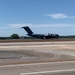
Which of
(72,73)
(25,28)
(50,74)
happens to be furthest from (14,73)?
(25,28)

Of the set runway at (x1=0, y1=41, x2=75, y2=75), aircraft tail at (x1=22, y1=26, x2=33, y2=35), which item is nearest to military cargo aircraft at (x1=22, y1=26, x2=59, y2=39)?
aircraft tail at (x1=22, y1=26, x2=33, y2=35)

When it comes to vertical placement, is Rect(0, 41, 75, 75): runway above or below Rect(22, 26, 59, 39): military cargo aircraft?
below

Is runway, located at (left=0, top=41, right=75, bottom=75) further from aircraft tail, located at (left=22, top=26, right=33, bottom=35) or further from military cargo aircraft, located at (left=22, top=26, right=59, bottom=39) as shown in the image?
aircraft tail, located at (left=22, top=26, right=33, bottom=35)

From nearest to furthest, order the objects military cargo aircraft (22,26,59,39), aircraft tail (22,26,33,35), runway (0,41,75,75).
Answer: runway (0,41,75,75), military cargo aircraft (22,26,59,39), aircraft tail (22,26,33,35)

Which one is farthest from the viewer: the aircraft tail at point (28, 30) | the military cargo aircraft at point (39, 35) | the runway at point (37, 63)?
the aircraft tail at point (28, 30)

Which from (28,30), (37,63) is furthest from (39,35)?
(37,63)

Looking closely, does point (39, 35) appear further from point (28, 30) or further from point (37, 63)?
point (37, 63)

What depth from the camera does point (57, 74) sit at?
43.5 feet

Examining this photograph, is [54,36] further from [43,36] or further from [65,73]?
[65,73]

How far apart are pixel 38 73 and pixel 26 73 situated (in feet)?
2.07

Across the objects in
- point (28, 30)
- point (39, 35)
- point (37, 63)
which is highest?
point (28, 30)

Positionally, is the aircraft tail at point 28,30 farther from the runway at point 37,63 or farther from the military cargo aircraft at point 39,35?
the runway at point 37,63

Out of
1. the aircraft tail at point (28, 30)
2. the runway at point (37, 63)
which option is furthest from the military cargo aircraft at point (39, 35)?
the runway at point (37, 63)

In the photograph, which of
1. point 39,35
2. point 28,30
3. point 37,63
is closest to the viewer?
point 37,63
